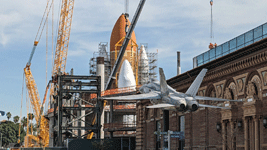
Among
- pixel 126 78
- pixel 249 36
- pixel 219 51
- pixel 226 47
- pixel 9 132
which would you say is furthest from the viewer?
pixel 9 132

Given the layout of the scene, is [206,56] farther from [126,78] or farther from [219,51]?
[126,78]

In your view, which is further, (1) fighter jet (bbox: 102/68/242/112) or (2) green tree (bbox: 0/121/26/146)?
(2) green tree (bbox: 0/121/26/146)

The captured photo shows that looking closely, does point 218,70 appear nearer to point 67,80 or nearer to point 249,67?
point 249,67

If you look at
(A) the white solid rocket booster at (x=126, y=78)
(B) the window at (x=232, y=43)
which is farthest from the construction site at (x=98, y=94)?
(B) the window at (x=232, y=43)

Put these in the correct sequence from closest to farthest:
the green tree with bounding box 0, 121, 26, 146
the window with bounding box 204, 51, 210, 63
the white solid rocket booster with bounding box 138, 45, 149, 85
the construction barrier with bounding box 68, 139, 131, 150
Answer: the window with bounding box 204, 51, 210, 63, the construction barrier with bounding box 68, 139, 131, 150, the white solid rocket booster with bounding box 138, 45, 149, 85, the green tree with bounding box 0, 121, 26, 146

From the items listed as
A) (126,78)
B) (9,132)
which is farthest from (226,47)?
(9,132)

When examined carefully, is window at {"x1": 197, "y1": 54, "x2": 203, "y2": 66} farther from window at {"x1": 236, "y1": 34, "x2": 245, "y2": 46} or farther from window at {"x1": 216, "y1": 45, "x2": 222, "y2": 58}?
window at {"x1": 236, "y1": 34, "x2": 245, "y2": 46}

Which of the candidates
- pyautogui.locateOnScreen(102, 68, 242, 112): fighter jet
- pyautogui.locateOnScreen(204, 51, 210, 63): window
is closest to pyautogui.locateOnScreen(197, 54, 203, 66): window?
pyautogui.locateOnScreen(204, 51, 210, 63): window

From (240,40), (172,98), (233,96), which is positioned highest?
(240,40)

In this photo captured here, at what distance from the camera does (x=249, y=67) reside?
3822 cm

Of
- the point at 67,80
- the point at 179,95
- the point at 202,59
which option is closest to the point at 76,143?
the point at 67,80

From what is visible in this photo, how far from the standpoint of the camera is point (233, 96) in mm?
41312

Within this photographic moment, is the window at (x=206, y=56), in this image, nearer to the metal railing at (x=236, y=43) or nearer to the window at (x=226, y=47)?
the metal railing at (x=236, y=43)

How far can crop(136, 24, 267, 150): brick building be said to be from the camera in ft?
119
